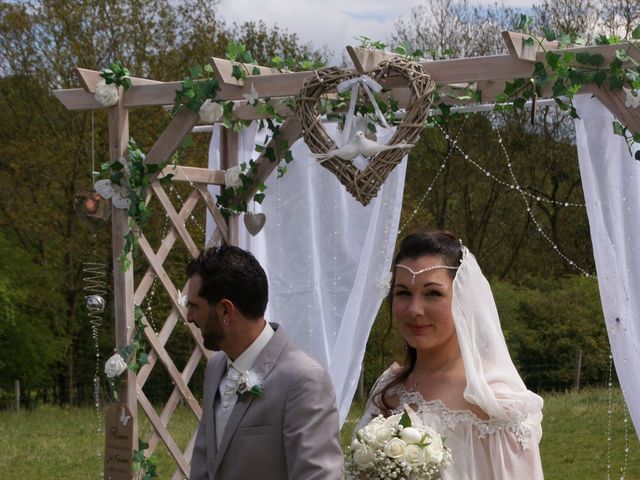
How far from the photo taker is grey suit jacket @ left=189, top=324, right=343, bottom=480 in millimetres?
2586

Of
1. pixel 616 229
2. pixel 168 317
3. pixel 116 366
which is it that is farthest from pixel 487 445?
pixel 168 317

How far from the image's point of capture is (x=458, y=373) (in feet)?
9.02

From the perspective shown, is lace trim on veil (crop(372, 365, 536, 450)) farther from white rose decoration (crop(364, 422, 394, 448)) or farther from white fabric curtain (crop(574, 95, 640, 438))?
white fabric curtain (crop(574, 95, 640, 438))

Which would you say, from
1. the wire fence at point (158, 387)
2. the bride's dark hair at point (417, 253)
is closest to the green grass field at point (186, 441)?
the wire fence at point (158, 387)

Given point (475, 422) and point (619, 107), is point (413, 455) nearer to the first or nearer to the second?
point (475, 422)

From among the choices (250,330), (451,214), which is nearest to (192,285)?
(250,330)

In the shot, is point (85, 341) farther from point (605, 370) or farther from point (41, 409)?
point (605, 370)

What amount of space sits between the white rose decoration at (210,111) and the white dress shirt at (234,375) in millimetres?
1990

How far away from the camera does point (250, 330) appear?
9.17ft

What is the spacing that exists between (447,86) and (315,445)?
2.03m

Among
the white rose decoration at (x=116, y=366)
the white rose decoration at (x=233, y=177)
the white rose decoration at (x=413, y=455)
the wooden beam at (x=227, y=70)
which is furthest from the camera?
the white rose decoration at (x=233, y=177)

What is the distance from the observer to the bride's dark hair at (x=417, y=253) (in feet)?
9.12

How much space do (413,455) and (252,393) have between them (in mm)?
451

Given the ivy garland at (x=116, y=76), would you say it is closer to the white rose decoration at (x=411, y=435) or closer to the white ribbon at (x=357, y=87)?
the white ribbon at (x=357, y=87)
